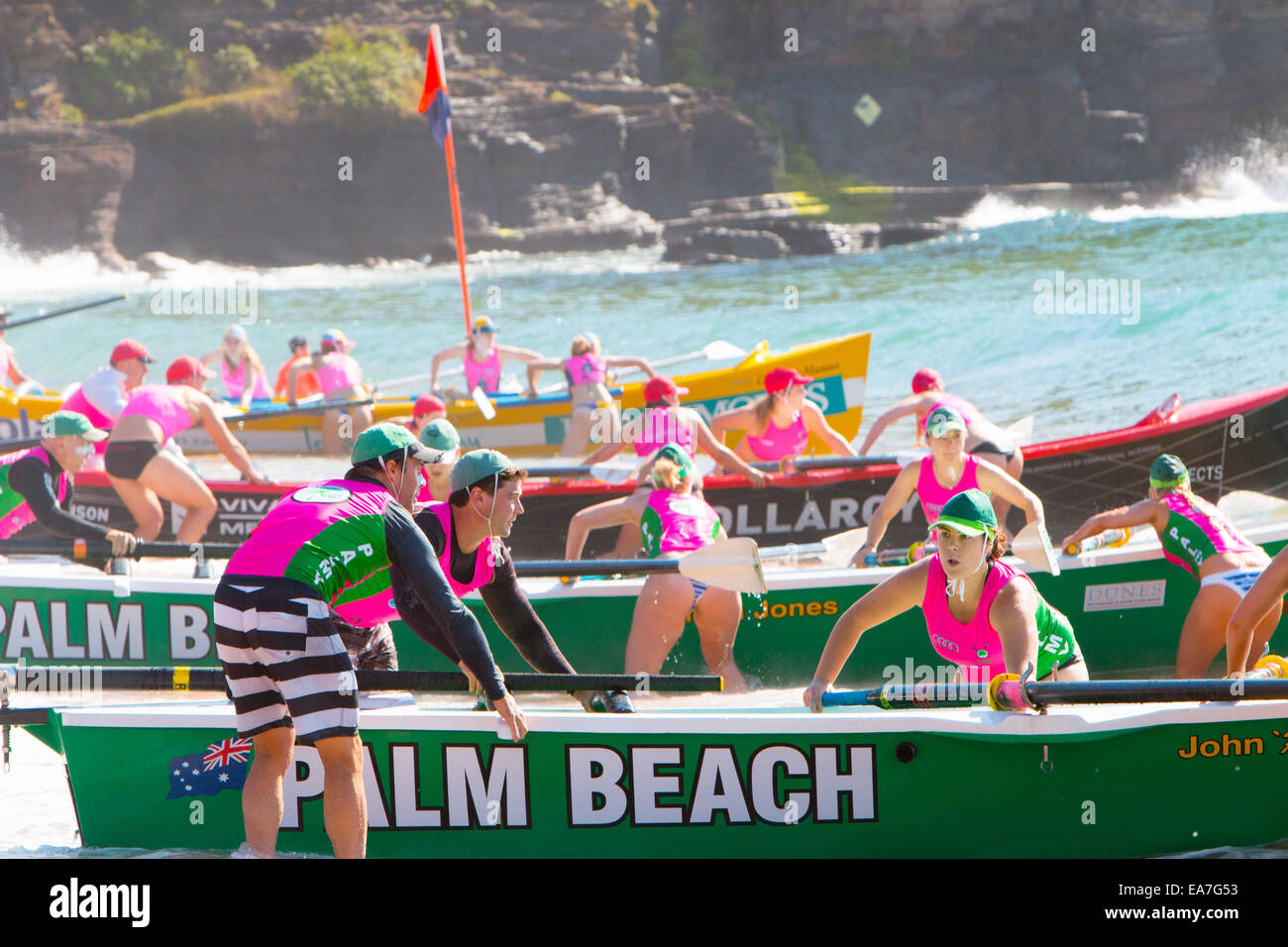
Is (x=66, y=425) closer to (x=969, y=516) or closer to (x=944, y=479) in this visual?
(x=944, y=479)

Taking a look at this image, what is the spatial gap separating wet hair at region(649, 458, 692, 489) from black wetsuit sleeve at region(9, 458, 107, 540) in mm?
2964

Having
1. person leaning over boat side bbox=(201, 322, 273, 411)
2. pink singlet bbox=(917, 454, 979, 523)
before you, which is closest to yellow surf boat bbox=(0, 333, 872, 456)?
person leaning over boat side bbox=(201, 322, 273, 411)

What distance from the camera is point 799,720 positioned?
4484mm

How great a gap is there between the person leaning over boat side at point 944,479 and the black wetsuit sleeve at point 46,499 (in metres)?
4.08

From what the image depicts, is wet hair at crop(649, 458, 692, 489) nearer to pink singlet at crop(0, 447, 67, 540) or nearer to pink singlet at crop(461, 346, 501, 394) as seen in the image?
pink singlet at crop(0, 447, 67, 540)

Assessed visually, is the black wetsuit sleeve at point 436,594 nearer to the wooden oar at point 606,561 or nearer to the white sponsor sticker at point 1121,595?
the wooden oar at point 606,561

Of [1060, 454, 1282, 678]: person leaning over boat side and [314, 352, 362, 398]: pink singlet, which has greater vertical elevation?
[314, 352, 362, 398]: pink singlet

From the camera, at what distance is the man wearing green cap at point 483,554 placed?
4.34 metres

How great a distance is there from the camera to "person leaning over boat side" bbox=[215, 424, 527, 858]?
12.6ft

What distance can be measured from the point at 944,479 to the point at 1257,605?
2.34 m

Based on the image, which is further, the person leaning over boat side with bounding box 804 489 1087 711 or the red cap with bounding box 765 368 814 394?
the red cap with bounding box 765 368 814 394

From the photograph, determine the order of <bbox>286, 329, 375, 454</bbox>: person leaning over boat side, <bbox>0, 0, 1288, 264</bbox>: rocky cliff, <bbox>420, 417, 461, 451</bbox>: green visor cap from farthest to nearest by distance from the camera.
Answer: <bbox>0, 0, 1288, 264</bbox>: rocky cliff < <bbox>286, 329, 375, 454</bbox>: person leaning over boat side < <bbox>420, 417, 461, 451</bbox>: green visor cap

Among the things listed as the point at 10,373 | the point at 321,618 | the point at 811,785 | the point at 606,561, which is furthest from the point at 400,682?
the point at 10,373
